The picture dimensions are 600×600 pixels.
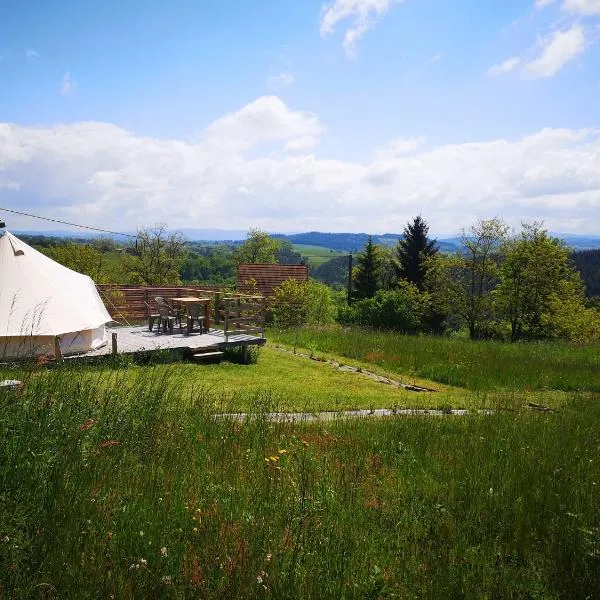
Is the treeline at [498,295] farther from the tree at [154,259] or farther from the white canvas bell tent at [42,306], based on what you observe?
the tree at [154,259]

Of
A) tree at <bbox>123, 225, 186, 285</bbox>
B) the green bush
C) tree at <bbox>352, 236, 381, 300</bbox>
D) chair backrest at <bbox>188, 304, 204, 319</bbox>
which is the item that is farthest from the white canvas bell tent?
tree at <bbox>352, 236, 381, 300</bbox>

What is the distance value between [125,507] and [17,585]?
995 mm

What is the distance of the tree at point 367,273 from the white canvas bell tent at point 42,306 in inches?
1430

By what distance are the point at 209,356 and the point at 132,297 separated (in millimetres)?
11089

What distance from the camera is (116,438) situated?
18.0 ft

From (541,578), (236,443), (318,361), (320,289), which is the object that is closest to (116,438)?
(236,443)

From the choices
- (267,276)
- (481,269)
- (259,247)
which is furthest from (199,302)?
(259,247)

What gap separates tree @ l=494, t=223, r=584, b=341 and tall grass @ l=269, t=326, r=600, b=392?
14.3 meters

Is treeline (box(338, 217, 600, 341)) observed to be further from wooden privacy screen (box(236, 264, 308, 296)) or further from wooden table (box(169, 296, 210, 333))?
wooden table (box(169, 296, 210, 333))

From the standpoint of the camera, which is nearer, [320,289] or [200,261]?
[320,289]

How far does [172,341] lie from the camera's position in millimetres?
16797

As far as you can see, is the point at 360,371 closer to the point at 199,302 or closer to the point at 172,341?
the point at 172,341

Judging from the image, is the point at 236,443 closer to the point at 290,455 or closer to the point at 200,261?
the point at 290,455

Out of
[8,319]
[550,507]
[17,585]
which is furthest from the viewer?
[8,319]
